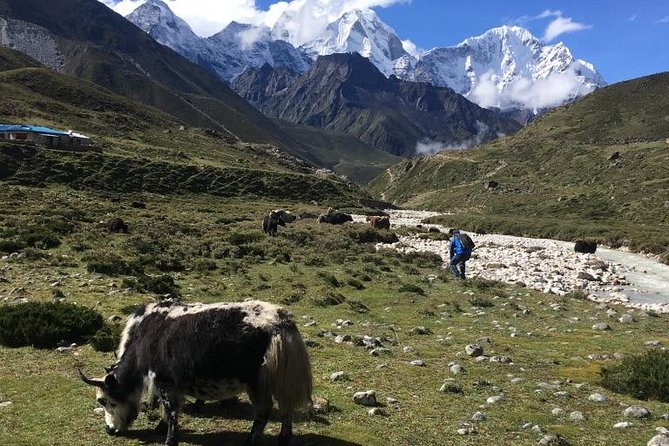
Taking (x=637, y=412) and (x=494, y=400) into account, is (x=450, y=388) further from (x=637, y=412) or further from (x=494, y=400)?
(x=637, y=412)

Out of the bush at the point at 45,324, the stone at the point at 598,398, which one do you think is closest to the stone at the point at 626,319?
the stone at the point at 598,398

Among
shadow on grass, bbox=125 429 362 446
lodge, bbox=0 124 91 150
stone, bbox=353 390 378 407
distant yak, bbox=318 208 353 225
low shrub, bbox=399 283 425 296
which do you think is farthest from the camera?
lodge, bbox=0 124 91 150

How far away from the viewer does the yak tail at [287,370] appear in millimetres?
7496

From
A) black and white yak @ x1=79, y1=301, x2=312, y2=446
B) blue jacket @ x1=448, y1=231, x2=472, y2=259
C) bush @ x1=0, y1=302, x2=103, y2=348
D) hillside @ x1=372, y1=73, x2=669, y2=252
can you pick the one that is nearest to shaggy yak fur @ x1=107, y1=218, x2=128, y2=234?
blue jacket @ x1=448, y1=231, x2=472, y2=259

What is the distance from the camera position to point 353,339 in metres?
14.8

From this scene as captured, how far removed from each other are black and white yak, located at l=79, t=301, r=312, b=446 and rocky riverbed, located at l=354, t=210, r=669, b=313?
2133 centimetres

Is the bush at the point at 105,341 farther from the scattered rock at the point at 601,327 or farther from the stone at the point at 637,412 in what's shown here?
the scattered rock at the point at 601,327

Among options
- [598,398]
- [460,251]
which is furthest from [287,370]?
[460,251]

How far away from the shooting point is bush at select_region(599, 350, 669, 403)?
10.9 m

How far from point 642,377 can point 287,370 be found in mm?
8083

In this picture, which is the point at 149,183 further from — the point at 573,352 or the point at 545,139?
the point at 545,139

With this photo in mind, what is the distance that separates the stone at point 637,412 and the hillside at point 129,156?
274ft

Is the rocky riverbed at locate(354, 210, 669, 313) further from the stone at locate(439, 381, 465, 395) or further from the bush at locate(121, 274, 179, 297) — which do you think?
the bush at locate(121, 274, 179, 297)

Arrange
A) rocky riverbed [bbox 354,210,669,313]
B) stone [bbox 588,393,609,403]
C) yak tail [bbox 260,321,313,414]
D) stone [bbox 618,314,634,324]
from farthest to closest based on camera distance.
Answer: rocky riverbed [bbox 354,210,669,313] < stone [bbox 618,314,634,324] < stone [bbox 588,393,609,403] < yak tail [bbox 260,321,313,414]
